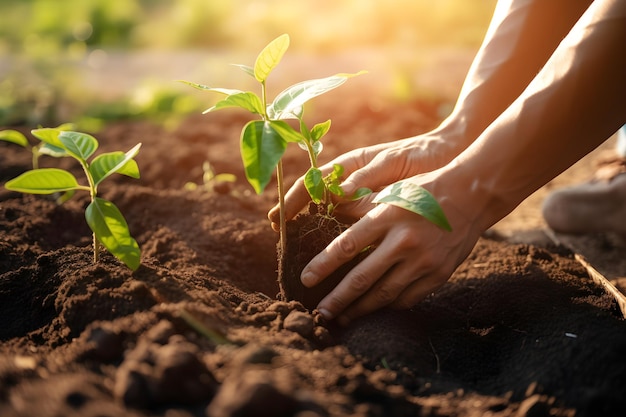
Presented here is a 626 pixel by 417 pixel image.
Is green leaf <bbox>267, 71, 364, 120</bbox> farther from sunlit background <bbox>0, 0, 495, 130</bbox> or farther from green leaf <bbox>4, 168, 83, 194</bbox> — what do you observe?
sunlit background <bbox>0, 0, 495, 130</bbox>

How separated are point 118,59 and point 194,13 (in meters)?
1.40

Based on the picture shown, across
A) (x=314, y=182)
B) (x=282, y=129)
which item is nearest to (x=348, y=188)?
(x=314, y=182)

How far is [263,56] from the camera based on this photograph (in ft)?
5.09

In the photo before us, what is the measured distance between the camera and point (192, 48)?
7922 mm

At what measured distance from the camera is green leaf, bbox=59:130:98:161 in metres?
1.66

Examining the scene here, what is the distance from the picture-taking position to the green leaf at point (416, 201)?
147 cm

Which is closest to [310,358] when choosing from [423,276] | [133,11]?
[423,276]

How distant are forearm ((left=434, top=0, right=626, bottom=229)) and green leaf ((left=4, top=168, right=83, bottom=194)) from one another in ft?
3.29

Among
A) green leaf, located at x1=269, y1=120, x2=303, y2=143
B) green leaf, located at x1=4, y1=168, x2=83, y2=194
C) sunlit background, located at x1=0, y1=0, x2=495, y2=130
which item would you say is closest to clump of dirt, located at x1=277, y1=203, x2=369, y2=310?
green leaf, located at x1=269, y1=120, x2=303, y2=143

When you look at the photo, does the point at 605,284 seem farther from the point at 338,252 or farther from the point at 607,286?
the point at 338,252

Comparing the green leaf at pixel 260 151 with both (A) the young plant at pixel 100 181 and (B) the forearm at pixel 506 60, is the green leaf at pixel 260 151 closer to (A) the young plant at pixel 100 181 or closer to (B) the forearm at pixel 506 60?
(A) the young plant at pixel 100 181

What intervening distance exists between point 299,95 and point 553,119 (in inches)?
27.1

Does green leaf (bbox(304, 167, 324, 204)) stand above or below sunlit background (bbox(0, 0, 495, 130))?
below

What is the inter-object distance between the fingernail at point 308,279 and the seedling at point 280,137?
0.17m
